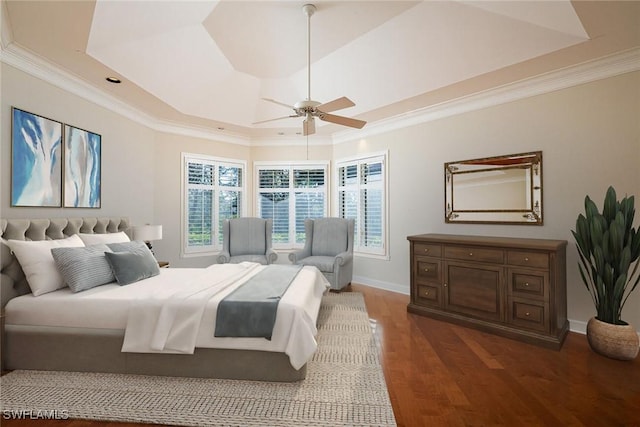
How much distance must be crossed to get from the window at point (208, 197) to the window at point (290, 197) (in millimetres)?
458

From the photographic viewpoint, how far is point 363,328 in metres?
3.30

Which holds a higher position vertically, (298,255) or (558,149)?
(558,149)

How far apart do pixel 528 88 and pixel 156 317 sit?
451 centimetres

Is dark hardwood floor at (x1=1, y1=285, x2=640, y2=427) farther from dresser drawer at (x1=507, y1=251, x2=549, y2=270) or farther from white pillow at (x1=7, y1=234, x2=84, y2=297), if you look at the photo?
white pillow at (x1=7, y1=234, x2=84, y2=297)

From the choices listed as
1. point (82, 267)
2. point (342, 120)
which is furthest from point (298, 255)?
point (82, 267)

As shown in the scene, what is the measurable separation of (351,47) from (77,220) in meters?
3.70

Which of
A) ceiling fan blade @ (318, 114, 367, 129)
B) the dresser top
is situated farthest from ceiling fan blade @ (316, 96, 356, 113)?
the dresser top

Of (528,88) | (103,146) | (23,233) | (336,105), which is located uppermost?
(528,88)

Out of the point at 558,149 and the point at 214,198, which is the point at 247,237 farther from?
the point at 558,149

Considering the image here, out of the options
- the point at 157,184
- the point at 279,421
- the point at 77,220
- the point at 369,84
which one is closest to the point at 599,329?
the point at 279,421

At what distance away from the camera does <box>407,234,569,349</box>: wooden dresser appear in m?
2.88

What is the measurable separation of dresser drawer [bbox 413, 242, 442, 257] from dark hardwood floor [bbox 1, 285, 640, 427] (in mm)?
904

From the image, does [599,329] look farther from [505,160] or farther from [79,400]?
[79,400]

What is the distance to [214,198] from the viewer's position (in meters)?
5.65
